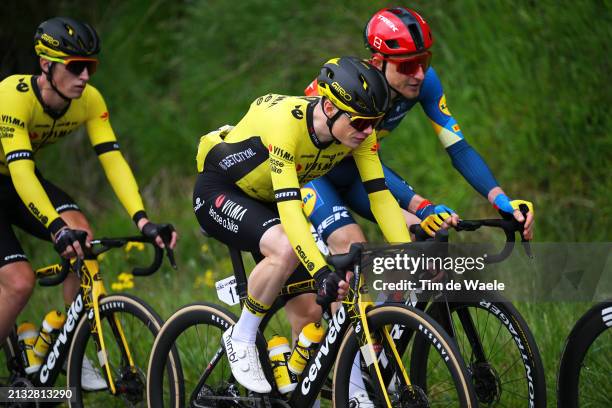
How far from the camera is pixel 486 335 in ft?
17.0

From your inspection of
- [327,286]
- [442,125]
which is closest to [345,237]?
[442,125]

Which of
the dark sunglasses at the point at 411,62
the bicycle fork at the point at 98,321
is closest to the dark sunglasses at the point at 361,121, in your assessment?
the dark sunglasses at the point at 411,62

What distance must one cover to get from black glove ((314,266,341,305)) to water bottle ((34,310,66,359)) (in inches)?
93.4

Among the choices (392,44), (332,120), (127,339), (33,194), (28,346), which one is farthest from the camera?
(28,346)

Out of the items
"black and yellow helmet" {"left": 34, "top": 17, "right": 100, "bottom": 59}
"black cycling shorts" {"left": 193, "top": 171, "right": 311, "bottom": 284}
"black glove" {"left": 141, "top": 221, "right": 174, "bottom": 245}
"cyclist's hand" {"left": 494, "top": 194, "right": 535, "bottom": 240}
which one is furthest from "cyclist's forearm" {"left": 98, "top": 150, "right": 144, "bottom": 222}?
"cyclist's hand" {"left": 494, "top": 194, "right": 535, "bottom": 240}

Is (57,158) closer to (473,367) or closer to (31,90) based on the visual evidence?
(31,90)

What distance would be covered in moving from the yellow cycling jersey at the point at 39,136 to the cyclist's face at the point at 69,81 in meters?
0.17

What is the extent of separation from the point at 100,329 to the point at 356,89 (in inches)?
86.2

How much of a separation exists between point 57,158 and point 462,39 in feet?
18.0

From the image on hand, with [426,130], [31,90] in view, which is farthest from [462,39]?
[31,90]

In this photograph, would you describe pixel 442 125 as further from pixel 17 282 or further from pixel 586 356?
pixel 17 282

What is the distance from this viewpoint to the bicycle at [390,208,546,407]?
4977 millimetres

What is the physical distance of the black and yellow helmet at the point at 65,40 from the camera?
20.2ft

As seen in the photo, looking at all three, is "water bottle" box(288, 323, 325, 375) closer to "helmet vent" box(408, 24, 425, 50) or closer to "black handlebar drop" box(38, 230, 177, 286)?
"black handlebar drop" box(38, 230, 177, 286)
